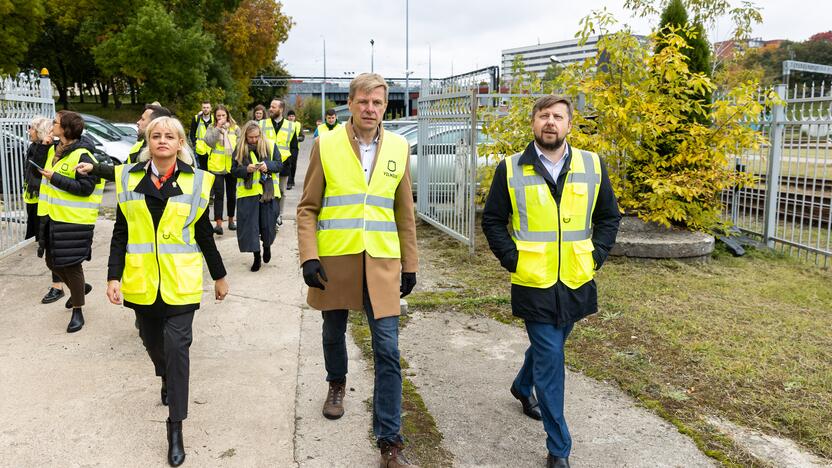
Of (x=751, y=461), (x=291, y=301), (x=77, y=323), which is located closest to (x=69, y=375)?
(x=77, y=323)

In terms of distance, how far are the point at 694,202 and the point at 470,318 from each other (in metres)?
3.82

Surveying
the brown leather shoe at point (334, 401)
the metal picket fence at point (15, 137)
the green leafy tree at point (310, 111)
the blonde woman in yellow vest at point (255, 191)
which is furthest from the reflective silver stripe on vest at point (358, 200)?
the green leafy tree at point (310, 111)

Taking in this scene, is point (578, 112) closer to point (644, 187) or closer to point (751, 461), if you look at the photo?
point (644, 187)

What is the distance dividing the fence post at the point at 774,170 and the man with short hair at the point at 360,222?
7.09 metres

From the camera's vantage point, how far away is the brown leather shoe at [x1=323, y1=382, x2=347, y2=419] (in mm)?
4125

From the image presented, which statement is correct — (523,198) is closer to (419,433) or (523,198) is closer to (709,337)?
(419,433)

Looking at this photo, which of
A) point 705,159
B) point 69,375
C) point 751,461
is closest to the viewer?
point 751,461

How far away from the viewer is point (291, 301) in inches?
263

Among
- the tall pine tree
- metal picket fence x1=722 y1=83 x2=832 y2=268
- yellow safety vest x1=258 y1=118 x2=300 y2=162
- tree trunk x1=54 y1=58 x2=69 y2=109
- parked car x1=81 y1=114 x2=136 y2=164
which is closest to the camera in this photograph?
metal picket fence x1=722 y1=83 x2=832 y2=268

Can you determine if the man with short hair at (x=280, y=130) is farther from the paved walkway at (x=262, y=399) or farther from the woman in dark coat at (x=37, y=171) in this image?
the paved walkway at (x=262, y=399)

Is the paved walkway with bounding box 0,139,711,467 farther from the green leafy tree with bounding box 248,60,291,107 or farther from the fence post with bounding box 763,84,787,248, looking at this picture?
the green leafy tree with bounding box 248,60,291,107

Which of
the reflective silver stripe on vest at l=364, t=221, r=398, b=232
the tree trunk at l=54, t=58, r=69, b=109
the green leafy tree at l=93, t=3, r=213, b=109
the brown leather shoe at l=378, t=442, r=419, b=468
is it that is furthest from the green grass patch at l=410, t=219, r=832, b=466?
the tree trunk at l=54, t=58, r=69, b=109

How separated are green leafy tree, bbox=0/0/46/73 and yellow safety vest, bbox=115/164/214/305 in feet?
93.7

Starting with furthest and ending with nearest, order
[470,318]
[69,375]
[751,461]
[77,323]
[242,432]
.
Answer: [470,318], [77,323], [69,375], [242,432], [751,461]
